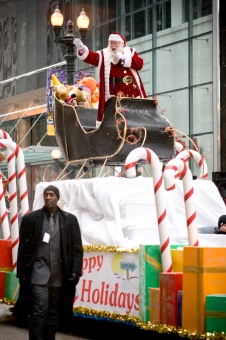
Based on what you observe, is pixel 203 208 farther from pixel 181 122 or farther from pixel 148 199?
pixel 181 122

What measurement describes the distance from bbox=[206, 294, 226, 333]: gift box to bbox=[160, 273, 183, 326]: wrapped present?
59 cm

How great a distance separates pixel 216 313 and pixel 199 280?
37 centimetres

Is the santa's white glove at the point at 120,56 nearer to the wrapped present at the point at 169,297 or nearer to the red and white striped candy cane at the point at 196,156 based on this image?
the red and white striped candy cane at the point at 196,156

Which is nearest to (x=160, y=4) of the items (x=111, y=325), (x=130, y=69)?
(x=130, y=69)

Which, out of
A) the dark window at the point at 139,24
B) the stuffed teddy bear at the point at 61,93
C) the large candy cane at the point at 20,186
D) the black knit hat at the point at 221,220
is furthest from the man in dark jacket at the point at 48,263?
the dark window at the point at 139,24

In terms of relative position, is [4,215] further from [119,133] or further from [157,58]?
[157,58]

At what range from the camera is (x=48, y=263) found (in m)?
9.27

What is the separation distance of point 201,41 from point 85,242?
17717 millimetres

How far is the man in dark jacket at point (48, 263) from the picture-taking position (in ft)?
30.2

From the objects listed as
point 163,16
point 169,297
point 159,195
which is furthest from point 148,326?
point 163,16

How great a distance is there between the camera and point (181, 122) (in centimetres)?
2953

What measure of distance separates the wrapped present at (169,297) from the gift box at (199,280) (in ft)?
0.82

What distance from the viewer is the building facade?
27688 millimetres

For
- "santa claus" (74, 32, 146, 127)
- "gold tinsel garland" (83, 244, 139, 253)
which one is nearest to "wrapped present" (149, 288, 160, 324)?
"gold tinsel garland" (83, 244, 139, 253)
